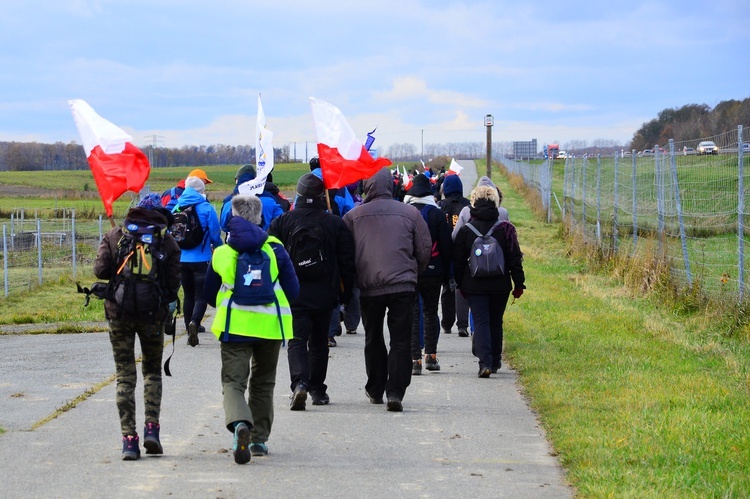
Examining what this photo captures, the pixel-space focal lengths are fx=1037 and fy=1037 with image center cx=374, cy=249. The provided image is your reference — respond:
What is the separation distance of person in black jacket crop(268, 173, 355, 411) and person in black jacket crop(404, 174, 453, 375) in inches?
65.8

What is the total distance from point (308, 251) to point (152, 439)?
223cm

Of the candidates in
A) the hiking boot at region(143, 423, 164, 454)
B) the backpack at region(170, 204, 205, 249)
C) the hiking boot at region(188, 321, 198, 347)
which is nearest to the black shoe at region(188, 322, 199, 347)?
the hiking boot at region(188, 321, 198, 347)

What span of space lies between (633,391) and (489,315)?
1946 mm

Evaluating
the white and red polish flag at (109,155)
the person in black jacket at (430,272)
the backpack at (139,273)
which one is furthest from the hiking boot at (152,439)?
the person in black jacket at (430,272)

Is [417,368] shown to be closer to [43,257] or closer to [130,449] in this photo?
[130,449]

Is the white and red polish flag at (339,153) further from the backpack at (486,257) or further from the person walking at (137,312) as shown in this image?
the person walking at (137,312)

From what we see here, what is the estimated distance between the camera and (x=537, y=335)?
42.1ft

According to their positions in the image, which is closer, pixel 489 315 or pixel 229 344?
pixel 229 344

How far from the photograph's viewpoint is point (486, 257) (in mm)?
10227

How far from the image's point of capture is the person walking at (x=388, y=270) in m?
8.72

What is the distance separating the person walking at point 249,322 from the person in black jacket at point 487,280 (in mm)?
3506

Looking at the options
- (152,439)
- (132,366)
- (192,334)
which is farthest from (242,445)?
(192,334)

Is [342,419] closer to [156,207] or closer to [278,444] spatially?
[278,444]

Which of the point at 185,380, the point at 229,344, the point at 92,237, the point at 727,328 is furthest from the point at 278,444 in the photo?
the point at 92,237
